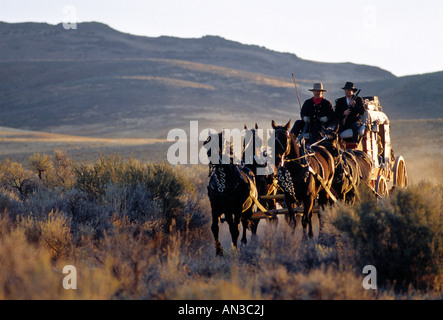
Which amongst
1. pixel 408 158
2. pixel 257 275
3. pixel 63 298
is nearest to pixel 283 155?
pixel 257 275

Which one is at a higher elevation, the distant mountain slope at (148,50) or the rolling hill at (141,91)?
the distant mountain slope at (148,50)

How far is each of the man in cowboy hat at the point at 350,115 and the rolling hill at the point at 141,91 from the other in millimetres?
46860

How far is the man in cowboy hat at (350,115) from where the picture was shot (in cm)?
1216

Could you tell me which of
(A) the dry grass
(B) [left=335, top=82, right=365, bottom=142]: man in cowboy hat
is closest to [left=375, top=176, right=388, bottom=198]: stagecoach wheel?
(B) [left=335, top=82, right=365, bottom=142]: man in cowboy hat

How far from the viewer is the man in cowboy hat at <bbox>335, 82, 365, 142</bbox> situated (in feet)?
39.9

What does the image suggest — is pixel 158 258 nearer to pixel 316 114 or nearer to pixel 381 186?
pixel 316 114

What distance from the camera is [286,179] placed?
30.3ft

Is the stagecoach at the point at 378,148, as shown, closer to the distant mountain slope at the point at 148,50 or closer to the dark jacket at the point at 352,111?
the dark jacket at the point at 352,111

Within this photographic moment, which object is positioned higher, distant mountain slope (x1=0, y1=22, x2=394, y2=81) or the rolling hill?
distant mountain slope (x1=0, y1=22, x2=394, y2=81)

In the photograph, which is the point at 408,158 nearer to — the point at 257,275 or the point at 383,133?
the point at 383,133

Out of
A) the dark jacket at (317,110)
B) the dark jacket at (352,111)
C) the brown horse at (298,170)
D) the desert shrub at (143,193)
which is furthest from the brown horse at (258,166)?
the dark jacket at (352,111)

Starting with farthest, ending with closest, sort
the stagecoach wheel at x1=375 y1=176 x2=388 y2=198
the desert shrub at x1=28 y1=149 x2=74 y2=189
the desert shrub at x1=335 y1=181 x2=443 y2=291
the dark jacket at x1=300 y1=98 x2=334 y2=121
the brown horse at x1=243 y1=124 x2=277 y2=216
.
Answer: the desert shrub at x1=28 y1=149 x2=74 y2=189, the stagecoach wheel at x1=375 y1=176 x2=388 y2=198, the dark jacket at x1=300 y1=98 x2=334 y2=121, the brown horse at x1=243 y1=124 x2=277 y2=216, the desert shrub at x1=335 y1=181 x2=443 y2=291

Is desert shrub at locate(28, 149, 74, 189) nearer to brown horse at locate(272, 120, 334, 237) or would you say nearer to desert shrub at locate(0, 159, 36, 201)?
desert shrub at locate(0, 159, 36, 201)

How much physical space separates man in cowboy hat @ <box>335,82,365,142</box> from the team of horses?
123cm
